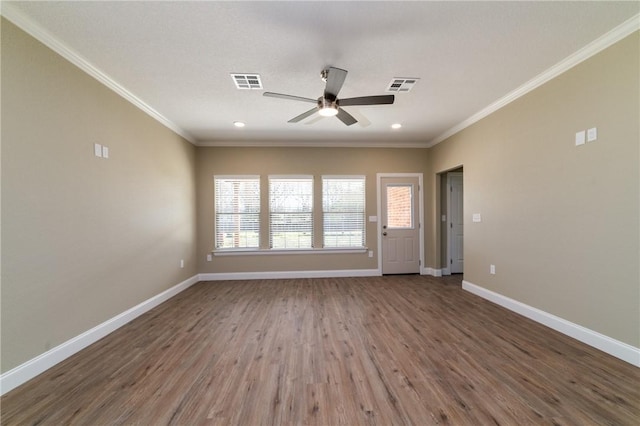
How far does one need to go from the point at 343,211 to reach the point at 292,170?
140cm

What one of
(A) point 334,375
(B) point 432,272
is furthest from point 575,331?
(B) point 432,272

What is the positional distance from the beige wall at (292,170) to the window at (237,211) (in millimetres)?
146

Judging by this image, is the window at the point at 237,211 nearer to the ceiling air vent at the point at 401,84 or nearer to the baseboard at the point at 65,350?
the baseboard at the point at 65,350

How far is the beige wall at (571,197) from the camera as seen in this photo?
203 centimetres

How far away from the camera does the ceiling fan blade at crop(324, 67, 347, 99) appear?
1989mm

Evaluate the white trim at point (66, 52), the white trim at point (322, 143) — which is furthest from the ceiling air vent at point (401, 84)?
the white trim at point (66, 52)

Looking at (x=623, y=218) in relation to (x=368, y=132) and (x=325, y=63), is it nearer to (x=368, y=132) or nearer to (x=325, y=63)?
(x=325, y=63)

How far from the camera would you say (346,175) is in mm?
5090

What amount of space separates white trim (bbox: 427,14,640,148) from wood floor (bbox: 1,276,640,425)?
9.14 ft

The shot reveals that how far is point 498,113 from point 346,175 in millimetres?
2698

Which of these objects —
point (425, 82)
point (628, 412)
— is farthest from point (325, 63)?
point (628, 412)

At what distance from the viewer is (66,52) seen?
2152 mm

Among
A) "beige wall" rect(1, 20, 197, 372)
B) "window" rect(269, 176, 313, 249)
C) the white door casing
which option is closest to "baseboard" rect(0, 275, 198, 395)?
"beige wall" rect(1, 20, 197, 372)

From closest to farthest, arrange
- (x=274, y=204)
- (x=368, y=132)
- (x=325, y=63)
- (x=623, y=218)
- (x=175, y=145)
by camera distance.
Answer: (x=623, y=218) < (x=325, y=63) < (x=175, y=145) < (x=368, y=132) < (x=274, y=204)
